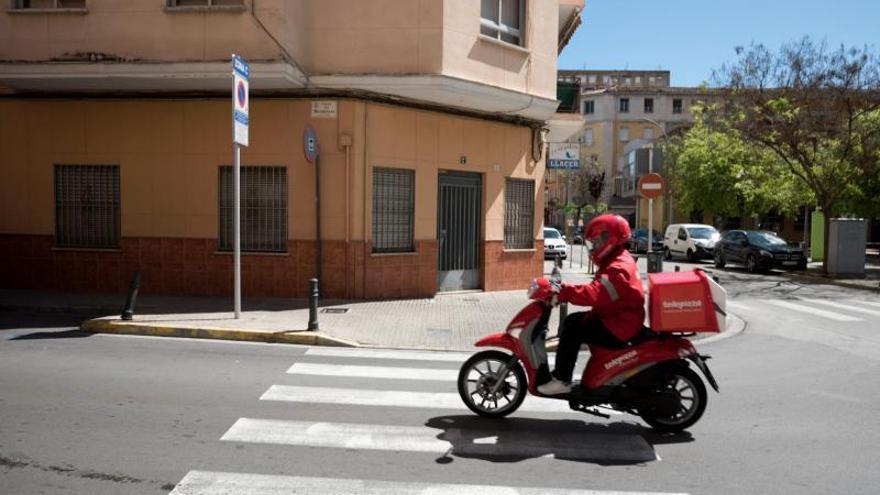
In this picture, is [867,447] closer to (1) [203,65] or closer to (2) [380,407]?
(2) [380,407]

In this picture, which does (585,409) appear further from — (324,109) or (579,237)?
(579,237)

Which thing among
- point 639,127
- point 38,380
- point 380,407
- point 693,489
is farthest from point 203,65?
point 639,127

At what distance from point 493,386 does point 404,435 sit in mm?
879

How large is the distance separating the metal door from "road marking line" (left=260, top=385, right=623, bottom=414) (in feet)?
24.2

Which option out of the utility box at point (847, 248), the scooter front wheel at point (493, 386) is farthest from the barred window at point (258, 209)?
the utility box at point (847, 248)

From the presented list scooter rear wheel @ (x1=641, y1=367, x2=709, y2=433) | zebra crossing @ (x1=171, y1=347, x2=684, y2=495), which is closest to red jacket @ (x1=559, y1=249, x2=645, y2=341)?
scooter rear wheel @ (x1=641, y1=367, x2=709, y2=433)

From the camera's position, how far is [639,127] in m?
69.1

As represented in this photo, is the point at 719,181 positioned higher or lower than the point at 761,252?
higher

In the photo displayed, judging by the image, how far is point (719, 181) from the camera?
3881 centimetres

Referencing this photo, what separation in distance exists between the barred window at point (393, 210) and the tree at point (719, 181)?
75.3 ft

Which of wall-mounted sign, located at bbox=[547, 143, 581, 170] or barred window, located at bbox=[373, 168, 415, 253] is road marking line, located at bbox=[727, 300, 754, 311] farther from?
Answer: barred window, located at bbox=[373, 168, 415, 253]

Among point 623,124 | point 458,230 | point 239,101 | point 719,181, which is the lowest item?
point 458,230

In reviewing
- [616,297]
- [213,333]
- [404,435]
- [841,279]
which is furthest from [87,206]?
[841,279]

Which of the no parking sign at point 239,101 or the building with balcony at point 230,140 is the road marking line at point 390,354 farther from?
the building with balcony at point 230,140
